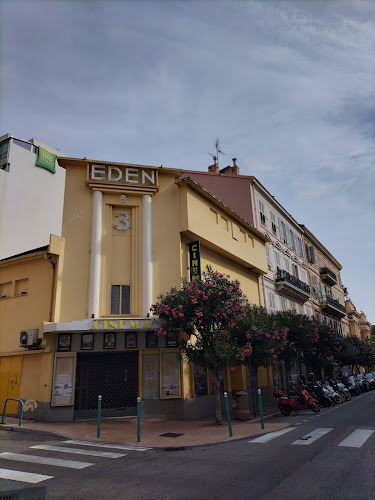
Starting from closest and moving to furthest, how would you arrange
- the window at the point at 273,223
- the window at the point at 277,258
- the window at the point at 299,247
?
the window at the point at 277,258
the window at the point at 273,223
the window at the point at 299,247

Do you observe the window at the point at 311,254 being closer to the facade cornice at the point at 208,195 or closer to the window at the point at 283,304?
the window at the point at 283,304

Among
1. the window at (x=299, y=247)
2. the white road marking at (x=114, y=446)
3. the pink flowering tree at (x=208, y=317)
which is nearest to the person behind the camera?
the white road marking at (x=114, y=446)

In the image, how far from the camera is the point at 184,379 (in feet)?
49.1

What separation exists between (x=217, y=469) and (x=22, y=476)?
353 cm

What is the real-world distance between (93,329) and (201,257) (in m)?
6.54

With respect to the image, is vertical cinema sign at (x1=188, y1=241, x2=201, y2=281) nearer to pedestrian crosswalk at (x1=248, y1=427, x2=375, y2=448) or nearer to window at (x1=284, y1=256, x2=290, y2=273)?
pedestrian crosswalk at (x1=248, y1=427, x2=375, y2=448)

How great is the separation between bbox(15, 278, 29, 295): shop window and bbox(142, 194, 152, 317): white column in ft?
17.7

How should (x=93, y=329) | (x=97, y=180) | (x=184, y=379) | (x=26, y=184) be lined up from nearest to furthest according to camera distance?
(x=93, y=329) → (x=184, y=379) → (x=97, y=180) → (x=26, y=184)

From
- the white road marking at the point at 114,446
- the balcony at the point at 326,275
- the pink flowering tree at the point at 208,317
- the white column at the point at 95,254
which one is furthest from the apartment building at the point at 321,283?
the white road marking at the point at 114,446

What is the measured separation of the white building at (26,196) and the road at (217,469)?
2058 centimetres

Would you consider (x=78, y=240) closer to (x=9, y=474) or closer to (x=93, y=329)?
(x=93, y=329)

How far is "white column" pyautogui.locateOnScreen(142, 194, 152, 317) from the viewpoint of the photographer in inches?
606

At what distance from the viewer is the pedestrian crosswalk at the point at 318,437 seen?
832 cm

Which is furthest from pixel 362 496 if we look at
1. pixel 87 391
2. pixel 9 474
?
pixel 87 391
